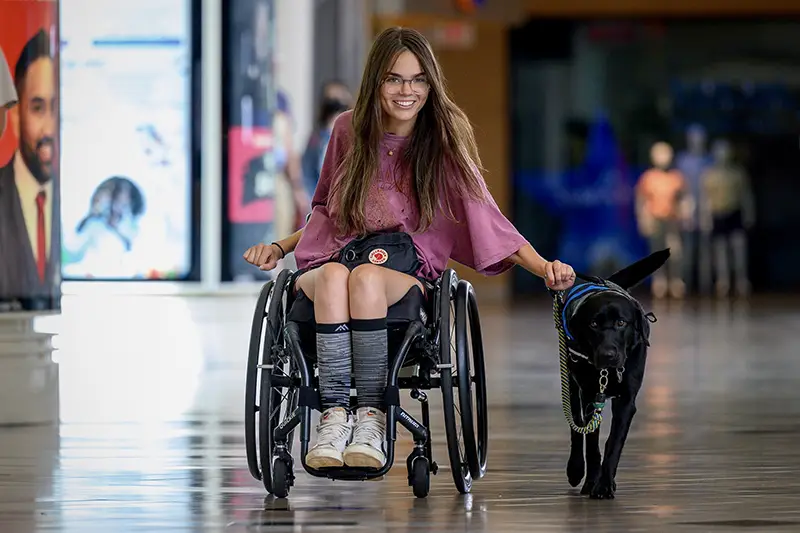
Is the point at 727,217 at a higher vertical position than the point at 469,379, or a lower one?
higher

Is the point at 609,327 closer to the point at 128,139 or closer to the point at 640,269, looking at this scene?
the point at 640,269

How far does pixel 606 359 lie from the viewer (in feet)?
12.5

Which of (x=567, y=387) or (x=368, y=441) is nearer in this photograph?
(x=368, y=441)

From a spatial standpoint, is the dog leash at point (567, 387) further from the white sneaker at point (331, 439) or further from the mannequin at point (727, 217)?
the mannequin at point (727, 217)

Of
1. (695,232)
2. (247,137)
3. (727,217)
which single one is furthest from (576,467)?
(695,232)

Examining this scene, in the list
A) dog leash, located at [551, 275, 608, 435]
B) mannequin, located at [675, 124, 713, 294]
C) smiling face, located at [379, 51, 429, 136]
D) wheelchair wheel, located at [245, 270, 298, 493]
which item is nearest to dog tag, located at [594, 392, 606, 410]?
dog leash, located at [551, 275, 608, 435]

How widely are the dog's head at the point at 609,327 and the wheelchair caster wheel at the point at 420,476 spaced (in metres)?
0.48

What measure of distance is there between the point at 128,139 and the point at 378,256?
910 centimetres

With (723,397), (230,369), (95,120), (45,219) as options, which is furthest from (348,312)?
(95,120)

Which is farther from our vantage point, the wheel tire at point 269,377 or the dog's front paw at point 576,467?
the dog's front paw at point 576,467

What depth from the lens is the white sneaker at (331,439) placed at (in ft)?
12.1

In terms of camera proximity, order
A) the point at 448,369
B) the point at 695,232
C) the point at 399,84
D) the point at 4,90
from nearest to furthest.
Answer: the point at 448,369
the point at 399,84
the point at 4,90
the point at 695,232

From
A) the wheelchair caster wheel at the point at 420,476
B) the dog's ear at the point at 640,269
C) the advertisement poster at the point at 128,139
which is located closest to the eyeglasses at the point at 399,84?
the dog's ear at the point at 640,269

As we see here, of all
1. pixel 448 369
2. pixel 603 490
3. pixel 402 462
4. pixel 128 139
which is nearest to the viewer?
pixel 448 369
